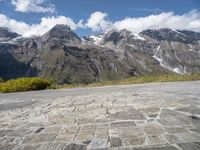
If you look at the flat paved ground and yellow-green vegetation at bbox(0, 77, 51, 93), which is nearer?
the flat paved ground

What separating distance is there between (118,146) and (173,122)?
5.39 feet

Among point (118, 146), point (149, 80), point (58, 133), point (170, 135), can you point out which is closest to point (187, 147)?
point (170, 135)

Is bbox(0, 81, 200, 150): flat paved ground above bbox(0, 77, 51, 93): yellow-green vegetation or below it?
below

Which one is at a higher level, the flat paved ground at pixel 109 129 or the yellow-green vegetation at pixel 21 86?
the yellow-green vegetation at pixel 21 86

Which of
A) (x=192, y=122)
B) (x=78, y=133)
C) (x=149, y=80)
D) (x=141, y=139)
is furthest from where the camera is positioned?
(x=149, y=80)

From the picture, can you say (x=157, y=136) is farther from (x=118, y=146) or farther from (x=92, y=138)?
(x=92, y=138)

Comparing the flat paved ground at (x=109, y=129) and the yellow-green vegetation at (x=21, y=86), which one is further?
the yellow-green vegetation at (x=21, y=86)

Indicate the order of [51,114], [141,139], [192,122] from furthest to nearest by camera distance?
[51,114]
[192,122]
[141,139]

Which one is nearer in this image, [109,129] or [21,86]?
[109,129]

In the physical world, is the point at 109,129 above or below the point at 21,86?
below

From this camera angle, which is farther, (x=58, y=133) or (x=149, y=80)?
(x=149, y=80)

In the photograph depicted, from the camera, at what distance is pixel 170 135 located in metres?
4.39

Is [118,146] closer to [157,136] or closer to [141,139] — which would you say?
[141,139]

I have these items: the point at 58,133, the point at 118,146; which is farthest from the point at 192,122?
the point at 58,133
